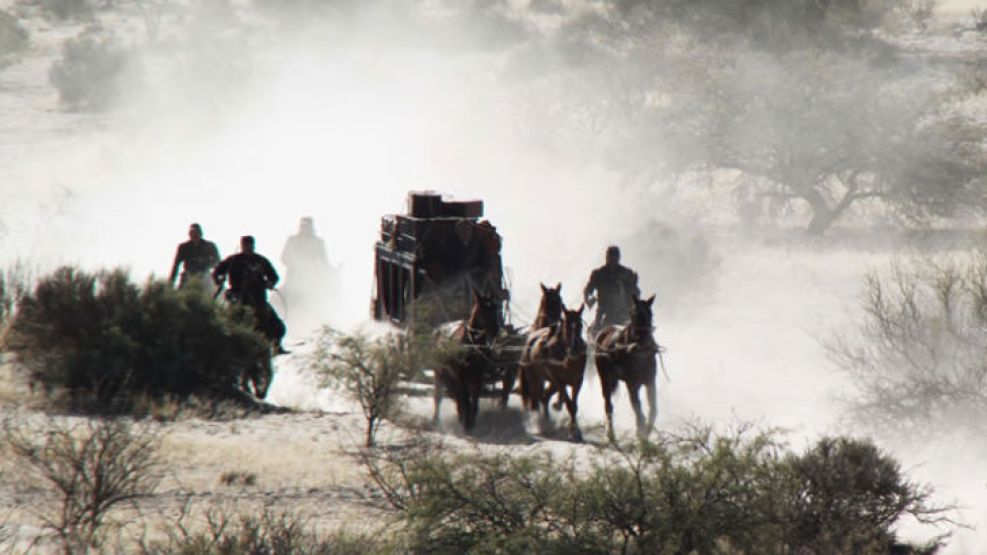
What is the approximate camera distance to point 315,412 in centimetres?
2016

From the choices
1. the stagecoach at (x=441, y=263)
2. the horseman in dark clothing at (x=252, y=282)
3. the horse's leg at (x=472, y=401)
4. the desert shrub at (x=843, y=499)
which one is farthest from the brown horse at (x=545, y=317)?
the desert shrub at (x=843, y=499)

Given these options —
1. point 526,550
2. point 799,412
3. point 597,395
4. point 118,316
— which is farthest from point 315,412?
point 526,550

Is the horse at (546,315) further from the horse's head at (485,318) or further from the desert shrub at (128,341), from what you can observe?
the desert shrub at (128,341)

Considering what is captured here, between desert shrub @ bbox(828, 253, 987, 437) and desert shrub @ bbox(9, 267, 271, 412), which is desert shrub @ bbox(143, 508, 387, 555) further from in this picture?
desert shrub @ bbox(828, 253, 987, 437)

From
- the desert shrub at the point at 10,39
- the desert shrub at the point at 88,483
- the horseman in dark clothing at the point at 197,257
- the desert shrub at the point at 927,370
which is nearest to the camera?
the desert shrub at the point at 88,483

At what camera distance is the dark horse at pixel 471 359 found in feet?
59.6

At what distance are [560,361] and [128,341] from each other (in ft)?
17.6

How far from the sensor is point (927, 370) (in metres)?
22.6

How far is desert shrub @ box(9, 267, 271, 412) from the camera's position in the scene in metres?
19.4

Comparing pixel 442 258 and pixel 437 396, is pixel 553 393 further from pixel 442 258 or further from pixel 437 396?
Result: pixel 442 258

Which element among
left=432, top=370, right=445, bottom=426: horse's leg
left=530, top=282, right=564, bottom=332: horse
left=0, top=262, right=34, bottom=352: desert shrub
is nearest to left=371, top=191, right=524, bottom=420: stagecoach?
left=432, top=370, right=445, bottom=426: horse's leg

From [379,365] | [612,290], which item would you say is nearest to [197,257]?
[379,365]

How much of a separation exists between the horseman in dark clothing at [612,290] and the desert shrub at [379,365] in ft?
8.14

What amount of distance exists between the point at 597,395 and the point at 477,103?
38253 millimetres
